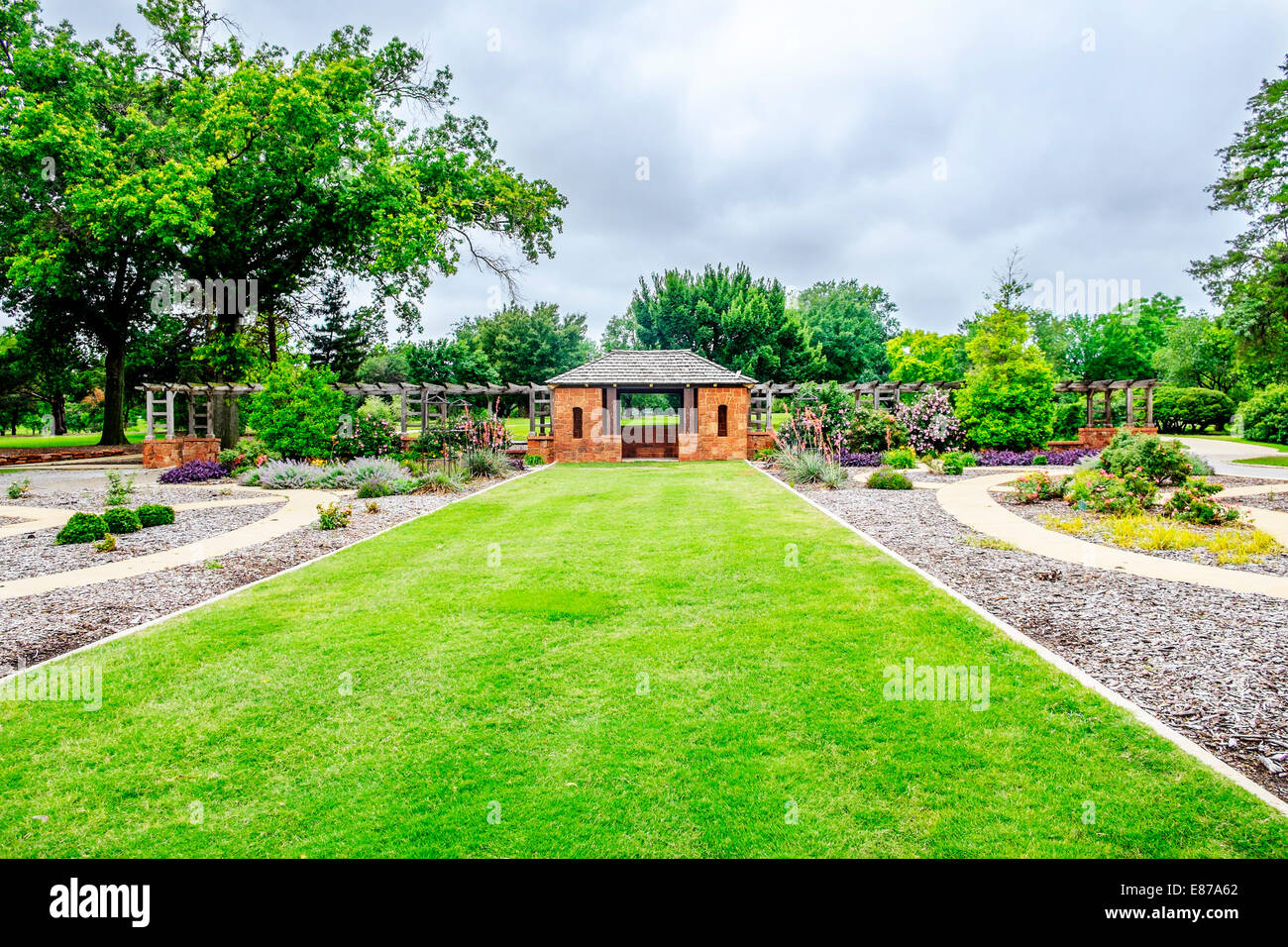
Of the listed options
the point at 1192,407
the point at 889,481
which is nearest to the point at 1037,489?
the point at 889,481

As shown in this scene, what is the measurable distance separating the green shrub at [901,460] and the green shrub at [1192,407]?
26.3 m

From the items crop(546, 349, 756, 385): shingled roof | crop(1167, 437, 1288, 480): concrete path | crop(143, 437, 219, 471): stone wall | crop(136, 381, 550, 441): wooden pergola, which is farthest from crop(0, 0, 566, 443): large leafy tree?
crop(1167, 437, 1288, 480): concrete path

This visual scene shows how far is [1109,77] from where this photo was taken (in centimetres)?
1452

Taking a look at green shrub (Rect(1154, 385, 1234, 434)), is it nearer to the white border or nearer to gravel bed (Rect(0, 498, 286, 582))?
the white border

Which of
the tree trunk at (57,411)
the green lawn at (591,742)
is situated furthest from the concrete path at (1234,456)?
the tree trunk at (57,411)

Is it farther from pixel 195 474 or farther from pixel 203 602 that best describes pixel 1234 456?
pixel 195 474

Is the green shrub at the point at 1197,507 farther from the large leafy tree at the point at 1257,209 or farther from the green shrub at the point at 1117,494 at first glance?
the large leafy tree at the point at 1257,209

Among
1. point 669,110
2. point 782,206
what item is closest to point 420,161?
point 669,110

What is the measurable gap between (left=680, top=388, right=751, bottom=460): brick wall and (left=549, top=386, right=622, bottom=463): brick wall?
108 inches

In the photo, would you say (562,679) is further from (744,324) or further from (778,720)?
(744,324)

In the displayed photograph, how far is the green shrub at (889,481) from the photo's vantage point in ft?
46.9

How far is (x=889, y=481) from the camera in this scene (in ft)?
47.1

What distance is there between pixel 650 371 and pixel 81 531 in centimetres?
1780

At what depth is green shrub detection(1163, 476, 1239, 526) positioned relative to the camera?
30.5ft
